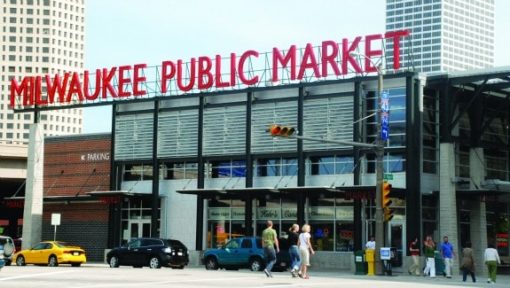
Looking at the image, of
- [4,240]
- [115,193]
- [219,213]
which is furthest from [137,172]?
[4,240]

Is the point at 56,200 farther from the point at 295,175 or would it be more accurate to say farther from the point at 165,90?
the point at 295,175

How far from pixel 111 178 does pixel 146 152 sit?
3.01m

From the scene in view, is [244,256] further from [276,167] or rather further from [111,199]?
[111,199]

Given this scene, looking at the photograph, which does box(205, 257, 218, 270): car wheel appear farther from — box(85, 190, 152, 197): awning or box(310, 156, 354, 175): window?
box(85, 190, 152, 197): awning

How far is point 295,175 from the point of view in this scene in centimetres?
4688

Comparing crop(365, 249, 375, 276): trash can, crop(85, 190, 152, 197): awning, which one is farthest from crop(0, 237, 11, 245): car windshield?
crop(365, 249, 375, 276): trash can

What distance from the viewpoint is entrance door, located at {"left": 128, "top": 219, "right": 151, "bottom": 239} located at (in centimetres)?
5244

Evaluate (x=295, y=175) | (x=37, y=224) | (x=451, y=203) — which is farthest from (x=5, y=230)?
(x=451, y=203)

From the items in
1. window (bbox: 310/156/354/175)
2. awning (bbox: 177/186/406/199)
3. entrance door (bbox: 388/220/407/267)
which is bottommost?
entrance door (bbox: 388/220/407/267)

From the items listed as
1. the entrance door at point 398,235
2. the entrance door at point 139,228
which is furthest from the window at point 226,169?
the entrance door at point 398,235

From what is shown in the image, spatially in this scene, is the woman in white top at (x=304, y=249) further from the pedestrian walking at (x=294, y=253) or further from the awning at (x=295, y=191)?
the awning at (x=295, y=191)

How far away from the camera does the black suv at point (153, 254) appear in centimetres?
4069

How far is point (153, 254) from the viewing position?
41.0 meters

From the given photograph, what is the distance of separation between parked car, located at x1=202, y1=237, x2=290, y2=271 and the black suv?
4.36ft
